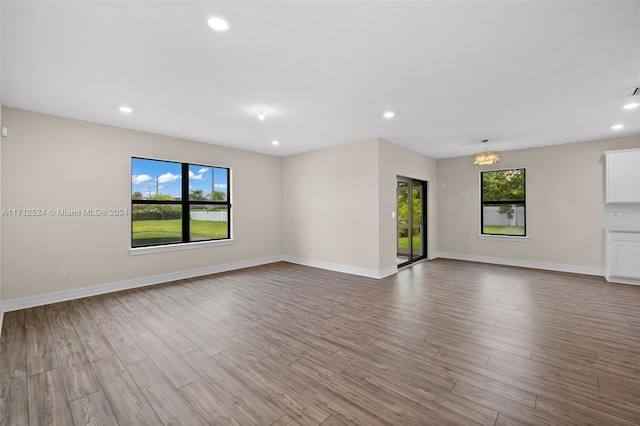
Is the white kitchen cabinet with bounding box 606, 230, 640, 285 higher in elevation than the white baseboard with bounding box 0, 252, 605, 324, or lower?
higher

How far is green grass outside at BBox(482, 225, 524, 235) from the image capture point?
629cm

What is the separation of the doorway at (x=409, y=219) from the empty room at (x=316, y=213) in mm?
84

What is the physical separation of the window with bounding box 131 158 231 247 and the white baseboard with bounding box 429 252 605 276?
5424 millimetres

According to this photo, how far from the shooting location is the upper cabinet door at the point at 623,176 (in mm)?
4742

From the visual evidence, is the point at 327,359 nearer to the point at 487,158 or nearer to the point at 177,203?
the point at 177,203

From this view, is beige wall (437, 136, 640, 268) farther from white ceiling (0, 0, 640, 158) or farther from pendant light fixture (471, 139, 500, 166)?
pendant light fixture (471, 139, 500, 166)

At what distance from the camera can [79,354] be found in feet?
8.27

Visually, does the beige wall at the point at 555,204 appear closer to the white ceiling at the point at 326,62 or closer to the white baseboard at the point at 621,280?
the white baseboard at the point at 621,280

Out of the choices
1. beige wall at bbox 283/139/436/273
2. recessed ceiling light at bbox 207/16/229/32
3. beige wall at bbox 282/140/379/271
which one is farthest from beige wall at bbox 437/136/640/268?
recessed ceiling light at bbox 207/16/229/32

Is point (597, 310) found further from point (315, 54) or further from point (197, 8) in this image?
point (197, 8)

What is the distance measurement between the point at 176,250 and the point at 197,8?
434 cm

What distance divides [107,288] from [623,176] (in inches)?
355

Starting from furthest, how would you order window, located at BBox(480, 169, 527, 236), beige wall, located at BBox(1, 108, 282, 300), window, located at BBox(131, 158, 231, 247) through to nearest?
window, located at BBox(480, 169, 527, 236), window, located at BBox(131, 158, 231, 247), beige wall, located at BBox(1, 108, 282, 300)

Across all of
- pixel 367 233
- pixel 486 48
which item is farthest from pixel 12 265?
pixel 486 48
